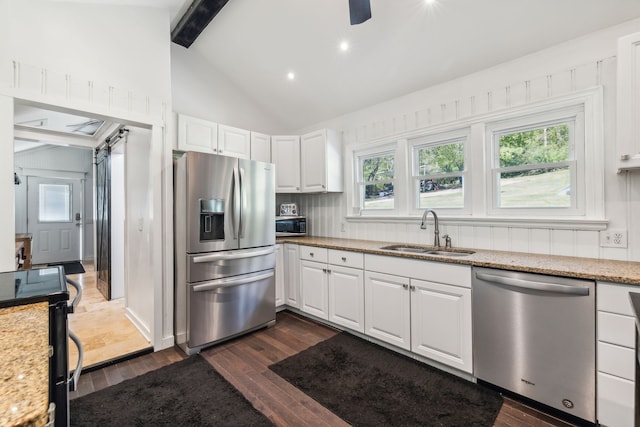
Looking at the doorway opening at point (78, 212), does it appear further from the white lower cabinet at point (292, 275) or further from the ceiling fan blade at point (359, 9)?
the ceiling fan blade at point (359, 9)

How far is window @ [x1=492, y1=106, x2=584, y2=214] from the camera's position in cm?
223

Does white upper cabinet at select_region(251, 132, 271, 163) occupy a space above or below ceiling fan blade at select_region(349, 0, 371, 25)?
below

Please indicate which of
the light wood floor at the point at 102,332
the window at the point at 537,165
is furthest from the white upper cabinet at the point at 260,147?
the window at the point at 537,165

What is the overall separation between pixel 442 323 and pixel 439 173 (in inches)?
58.3

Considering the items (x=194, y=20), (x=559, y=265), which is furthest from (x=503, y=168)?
(x=194, y=20)

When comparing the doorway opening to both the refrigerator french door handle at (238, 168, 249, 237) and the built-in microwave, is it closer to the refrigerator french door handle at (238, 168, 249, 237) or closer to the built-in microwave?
the refrigerator french door handle at (238, 168, 249, 237)

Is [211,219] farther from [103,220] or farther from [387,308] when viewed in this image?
[103,220]

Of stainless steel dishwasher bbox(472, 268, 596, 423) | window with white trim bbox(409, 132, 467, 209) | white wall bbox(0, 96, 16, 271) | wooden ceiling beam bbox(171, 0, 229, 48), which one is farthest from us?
window with white trim bbox(409, 132, 467, 209)

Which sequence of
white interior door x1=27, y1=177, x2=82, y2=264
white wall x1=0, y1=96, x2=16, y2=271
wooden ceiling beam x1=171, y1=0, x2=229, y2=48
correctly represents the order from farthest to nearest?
white interior door x1=27, y1=177, x2=82, y2=264
wooden ceiling beam x1=171, y1=0, x2=229, y2=48
white wall x1=0, y1=96, x2=16, y2=271

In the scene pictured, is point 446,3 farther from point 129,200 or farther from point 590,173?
point 129,200

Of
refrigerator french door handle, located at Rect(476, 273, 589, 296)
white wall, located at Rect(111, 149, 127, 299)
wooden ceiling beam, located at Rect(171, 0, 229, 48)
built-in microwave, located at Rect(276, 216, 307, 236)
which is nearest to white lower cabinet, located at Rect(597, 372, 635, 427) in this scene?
refrigerator french door handle, located at Rect(476, 273, 589, 296)

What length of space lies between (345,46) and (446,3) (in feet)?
3.11

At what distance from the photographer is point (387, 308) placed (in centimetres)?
252

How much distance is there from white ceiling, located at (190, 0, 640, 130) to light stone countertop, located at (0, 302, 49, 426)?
2820mm
